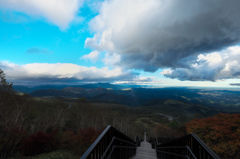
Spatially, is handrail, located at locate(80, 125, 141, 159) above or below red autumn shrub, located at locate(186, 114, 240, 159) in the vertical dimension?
above

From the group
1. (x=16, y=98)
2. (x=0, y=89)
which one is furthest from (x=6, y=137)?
(x=16, y=98)

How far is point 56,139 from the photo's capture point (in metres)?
14.6

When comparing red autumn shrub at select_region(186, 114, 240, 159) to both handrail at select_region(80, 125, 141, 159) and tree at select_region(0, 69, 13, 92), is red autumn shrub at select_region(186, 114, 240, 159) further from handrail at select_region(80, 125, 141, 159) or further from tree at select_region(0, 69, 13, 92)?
tree at select_region(0, 69, 13, 92)

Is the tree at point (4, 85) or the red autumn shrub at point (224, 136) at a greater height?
the tree at point (4, 85)

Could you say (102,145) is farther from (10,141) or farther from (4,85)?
(4,85)

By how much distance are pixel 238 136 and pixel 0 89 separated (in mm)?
31439

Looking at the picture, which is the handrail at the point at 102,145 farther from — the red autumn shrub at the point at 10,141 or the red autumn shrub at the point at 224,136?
the red autumn shrub at the point at 10,141

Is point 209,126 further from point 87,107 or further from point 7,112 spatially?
point 87,107

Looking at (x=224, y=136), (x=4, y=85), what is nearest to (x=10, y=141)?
(x=4, y=85)

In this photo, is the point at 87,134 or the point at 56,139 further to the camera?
the point at 87,134

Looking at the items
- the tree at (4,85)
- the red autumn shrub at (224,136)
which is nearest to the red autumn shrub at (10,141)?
the tree at (4,85)

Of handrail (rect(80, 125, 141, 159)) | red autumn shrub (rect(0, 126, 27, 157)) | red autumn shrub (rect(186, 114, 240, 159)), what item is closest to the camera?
handrail (rect(80, 125, 141, 159))

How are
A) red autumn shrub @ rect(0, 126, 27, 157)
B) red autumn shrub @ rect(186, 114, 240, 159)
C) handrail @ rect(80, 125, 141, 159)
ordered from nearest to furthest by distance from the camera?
handrail @ rect(80, 125, 141, 159) → red autumn shrub @ rect(186, 114, 240, 159) → red autumn shrub @ rect(0, 126, 27, 157)

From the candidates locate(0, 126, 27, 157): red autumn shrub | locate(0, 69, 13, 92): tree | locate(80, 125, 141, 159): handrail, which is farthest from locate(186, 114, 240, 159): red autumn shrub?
locate(0, 69, 13, 92): tree
